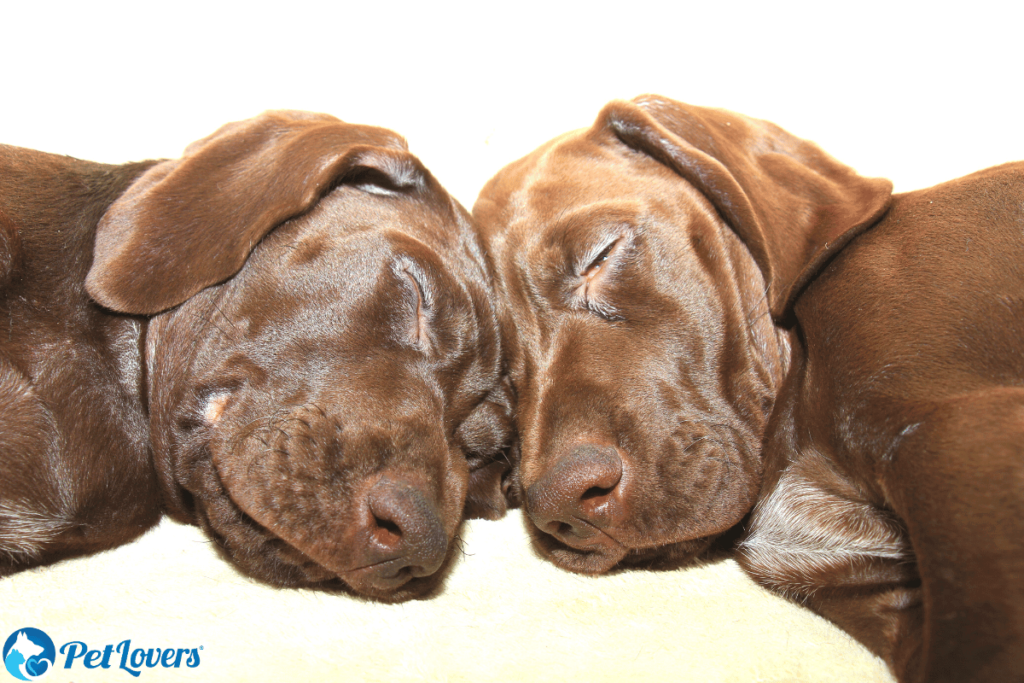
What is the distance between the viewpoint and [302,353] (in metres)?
2.20

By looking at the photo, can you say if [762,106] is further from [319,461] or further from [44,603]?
[44,603]

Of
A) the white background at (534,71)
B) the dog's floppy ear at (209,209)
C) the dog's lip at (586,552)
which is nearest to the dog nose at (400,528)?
the dog's lip at (586,552)

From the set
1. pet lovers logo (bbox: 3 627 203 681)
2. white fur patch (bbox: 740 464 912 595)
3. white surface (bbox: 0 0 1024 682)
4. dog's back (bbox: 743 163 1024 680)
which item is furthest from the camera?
white surface (bbox: 0 0 1024 682)

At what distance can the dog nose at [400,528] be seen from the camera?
1993 mm

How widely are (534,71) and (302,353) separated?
2211 mm

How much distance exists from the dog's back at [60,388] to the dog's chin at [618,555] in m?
1.26

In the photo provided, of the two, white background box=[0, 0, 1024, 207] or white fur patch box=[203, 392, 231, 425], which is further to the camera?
white background box=[0, 0, 1024, 207]

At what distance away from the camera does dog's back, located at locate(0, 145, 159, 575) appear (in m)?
2.19

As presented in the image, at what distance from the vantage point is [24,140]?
3.57 metres

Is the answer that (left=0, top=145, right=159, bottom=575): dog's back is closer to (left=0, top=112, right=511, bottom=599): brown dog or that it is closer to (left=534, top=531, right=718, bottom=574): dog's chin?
(left=0, top=112, right=511, bottom=599): brown dog

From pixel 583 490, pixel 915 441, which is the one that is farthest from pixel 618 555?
pixel 915 441

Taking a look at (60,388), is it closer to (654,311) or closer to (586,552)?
(586,552)

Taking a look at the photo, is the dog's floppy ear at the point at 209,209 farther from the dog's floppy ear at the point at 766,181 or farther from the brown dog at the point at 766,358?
the dog's floppy ear at the point at 766,181

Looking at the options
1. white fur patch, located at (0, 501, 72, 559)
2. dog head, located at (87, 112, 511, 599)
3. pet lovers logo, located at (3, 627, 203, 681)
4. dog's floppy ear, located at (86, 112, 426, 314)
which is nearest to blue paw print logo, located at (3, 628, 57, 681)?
pet lovers logo, located at (3, 627, 203, 681)
